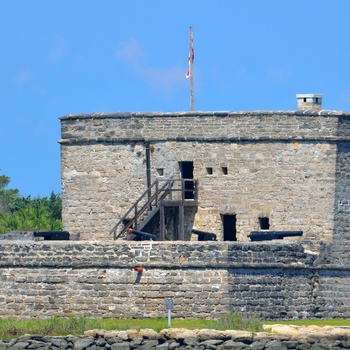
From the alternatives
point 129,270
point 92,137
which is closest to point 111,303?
point 129,270

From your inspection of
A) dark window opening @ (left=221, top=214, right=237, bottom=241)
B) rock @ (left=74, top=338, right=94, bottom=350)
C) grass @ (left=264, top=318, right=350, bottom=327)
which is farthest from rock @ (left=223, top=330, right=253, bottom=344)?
dark window opening @ (left=221, top=214, right=237, bottom=241)

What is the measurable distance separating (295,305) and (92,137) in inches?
333

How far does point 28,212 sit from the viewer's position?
74500 millimetres

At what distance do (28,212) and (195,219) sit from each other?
20.5 meters

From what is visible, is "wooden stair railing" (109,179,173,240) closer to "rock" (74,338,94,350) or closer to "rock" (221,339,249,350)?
"rock" (74,338,94,350)

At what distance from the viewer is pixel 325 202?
2100 inches

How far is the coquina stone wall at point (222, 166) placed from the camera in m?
53.4

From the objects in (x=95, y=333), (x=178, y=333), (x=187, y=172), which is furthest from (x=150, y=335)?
(x=187, y=172)

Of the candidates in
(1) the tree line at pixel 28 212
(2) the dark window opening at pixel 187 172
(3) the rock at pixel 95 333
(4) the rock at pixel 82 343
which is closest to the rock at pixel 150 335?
(3) the rock at pixel 95 333

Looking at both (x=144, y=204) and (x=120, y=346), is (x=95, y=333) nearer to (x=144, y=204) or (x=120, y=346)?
(x=120, y=346)

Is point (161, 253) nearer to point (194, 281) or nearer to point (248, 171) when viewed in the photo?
point (194, 281)

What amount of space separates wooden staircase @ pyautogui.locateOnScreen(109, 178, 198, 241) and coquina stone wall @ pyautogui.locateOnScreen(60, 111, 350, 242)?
0.86 ft

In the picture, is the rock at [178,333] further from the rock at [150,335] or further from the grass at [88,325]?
the grass at [88,325]

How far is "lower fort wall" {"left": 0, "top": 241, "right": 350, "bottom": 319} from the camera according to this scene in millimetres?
49000
